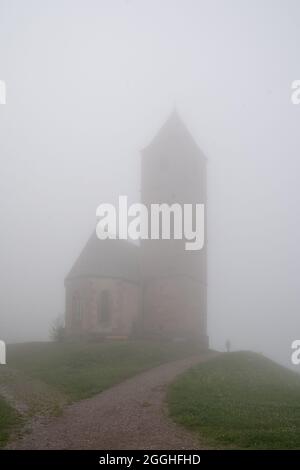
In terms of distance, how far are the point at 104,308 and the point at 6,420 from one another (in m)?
34.3

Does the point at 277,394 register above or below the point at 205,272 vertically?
below

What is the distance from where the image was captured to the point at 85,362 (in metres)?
34.7

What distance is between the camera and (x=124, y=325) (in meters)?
52.4

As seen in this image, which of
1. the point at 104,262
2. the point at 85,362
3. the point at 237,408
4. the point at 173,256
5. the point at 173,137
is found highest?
the point at 173,137

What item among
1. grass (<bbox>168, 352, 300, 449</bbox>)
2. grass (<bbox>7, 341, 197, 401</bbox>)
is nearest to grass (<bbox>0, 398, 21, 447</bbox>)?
grass (<bbox>7, 341, 197, 401</bbox>)

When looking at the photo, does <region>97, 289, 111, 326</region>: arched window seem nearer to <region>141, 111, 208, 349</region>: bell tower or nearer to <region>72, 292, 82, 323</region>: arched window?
<region>72, 292, 82, 323</region>: arched window

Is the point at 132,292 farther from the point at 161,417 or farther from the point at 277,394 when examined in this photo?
the point at 161,417

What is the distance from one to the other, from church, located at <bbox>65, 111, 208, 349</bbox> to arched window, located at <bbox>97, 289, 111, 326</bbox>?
5 centimetres

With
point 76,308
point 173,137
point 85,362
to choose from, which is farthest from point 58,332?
point 173,137

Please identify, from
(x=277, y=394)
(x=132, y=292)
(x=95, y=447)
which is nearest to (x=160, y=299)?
(x=132, y=292)

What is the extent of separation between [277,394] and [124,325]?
30452 millimetres

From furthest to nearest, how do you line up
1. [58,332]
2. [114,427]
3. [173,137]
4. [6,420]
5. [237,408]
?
[173,137] → [58,332] → [237,408] → [6,420] → [114,427]

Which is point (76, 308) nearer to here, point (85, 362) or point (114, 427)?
point (85, 362)
